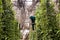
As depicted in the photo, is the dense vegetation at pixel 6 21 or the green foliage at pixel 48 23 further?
the green foliage at pixel 48 23

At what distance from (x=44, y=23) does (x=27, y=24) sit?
16.9 ft

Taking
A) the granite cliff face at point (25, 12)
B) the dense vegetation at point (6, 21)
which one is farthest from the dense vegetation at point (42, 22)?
the granite cliff face at point (25, 12)

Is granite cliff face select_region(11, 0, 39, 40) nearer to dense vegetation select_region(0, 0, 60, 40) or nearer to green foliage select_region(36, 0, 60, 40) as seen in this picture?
dense vegetation select_region(0, 0, 60, 40)

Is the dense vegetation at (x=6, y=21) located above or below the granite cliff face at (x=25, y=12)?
above

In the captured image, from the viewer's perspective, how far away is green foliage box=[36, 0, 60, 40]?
456cm

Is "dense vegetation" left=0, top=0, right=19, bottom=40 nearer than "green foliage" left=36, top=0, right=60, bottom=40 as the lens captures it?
Yes

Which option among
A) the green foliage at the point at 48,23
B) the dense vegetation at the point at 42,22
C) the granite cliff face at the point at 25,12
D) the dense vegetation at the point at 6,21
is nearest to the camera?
the dense vegetation at the point at 6,21

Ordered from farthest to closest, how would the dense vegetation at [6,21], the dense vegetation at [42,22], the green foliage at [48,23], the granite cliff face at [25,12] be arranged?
A: the granite cliff face at [25,12] → the green foliage at [48,23] → the dense vegetation at [42,22] → the dense vegetation at [6,21]

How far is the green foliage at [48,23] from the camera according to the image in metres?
4.56

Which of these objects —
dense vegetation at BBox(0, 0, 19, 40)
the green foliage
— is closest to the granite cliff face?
the green foliage

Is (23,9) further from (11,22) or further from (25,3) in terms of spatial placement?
(11,22)

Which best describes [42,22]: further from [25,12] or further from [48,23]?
[25,12]

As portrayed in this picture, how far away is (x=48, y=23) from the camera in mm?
4605

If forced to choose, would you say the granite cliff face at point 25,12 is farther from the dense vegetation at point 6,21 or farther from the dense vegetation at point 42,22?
the dense vegetation at point 6,21
